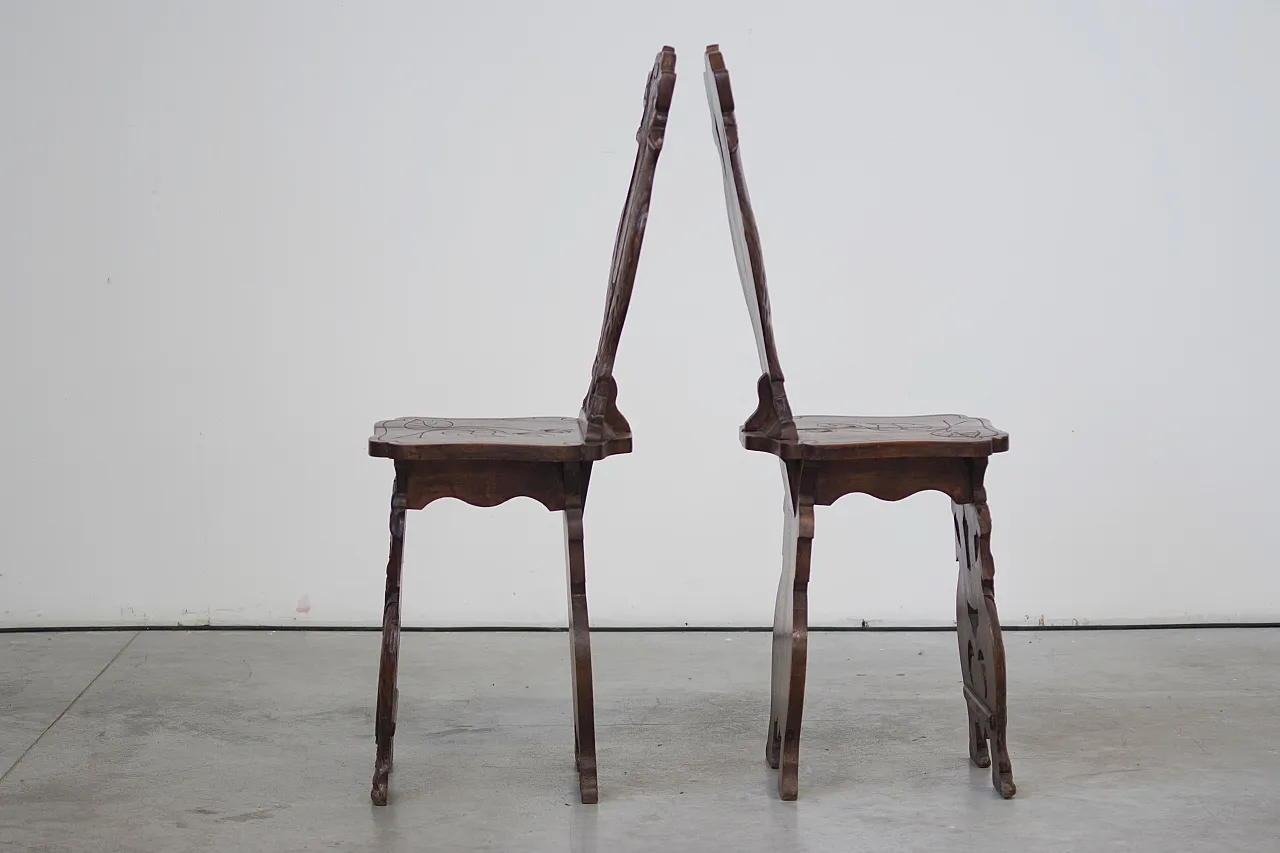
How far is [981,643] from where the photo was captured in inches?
111

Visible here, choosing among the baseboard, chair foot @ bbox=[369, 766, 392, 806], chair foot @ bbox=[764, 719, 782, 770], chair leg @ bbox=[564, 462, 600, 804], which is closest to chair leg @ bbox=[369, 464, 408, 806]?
chair foot @ bbox=[369, 766, 392, 806]

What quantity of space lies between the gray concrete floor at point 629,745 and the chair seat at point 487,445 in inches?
28.9

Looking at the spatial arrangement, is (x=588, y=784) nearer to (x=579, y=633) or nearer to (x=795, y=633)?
(x=579, y=633)

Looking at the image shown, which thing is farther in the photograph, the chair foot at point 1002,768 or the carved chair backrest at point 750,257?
the chair foot at point 1002,768

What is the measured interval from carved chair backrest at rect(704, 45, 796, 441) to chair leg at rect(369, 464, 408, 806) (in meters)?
0.76

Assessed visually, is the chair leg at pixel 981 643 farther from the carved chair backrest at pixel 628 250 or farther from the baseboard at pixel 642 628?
the baseboard at pixel 642 628

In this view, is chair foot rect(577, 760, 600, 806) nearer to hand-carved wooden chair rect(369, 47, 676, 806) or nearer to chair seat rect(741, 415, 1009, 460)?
hand-carved wooden chair rect(369, 47, 676, 806)

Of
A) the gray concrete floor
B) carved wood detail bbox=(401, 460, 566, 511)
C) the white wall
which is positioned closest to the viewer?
the gray concrete floor

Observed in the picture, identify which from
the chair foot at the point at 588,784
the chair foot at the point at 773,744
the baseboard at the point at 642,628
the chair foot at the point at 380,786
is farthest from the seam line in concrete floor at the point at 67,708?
the chair foot at the point at 773,744

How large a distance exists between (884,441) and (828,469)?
135 millimetres

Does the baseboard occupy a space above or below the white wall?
below

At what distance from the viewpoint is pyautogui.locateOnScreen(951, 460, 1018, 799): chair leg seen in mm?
2721

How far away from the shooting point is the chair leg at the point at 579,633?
2686mm

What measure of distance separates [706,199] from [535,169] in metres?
0.57
